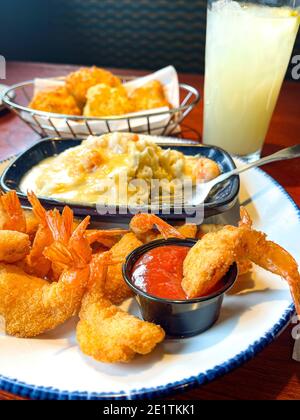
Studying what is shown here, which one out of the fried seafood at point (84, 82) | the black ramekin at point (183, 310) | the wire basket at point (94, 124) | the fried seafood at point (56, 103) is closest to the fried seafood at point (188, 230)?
the black ramekin at point (183, 310)

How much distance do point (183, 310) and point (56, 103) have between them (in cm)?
184

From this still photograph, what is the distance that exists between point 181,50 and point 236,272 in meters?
4.19

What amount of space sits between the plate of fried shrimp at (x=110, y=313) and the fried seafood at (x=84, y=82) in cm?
152

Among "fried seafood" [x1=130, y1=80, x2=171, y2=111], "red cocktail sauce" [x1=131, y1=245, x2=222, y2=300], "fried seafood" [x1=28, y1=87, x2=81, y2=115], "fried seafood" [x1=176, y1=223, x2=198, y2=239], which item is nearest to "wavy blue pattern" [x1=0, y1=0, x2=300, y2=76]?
"fried seafood" [x1=130, y1=80, x2=171, y2=111]

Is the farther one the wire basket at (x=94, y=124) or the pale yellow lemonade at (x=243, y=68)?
the wire basket at (x=94, y=124)

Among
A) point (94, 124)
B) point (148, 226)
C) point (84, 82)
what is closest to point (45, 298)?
point (148, 226)

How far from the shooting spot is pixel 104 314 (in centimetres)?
124

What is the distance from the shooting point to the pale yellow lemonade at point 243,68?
2.11 metres

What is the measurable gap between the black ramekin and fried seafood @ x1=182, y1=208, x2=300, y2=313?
33 mm

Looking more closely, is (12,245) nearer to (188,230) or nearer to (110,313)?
(110,313)

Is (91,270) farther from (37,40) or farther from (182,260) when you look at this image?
(37,40)

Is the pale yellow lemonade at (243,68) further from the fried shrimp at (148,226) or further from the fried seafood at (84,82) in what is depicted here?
the fried shrimp at (148,226)

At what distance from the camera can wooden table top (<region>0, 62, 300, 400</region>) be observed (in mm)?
1172

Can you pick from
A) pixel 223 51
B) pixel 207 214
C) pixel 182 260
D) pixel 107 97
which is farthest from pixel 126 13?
pixel 182 260
